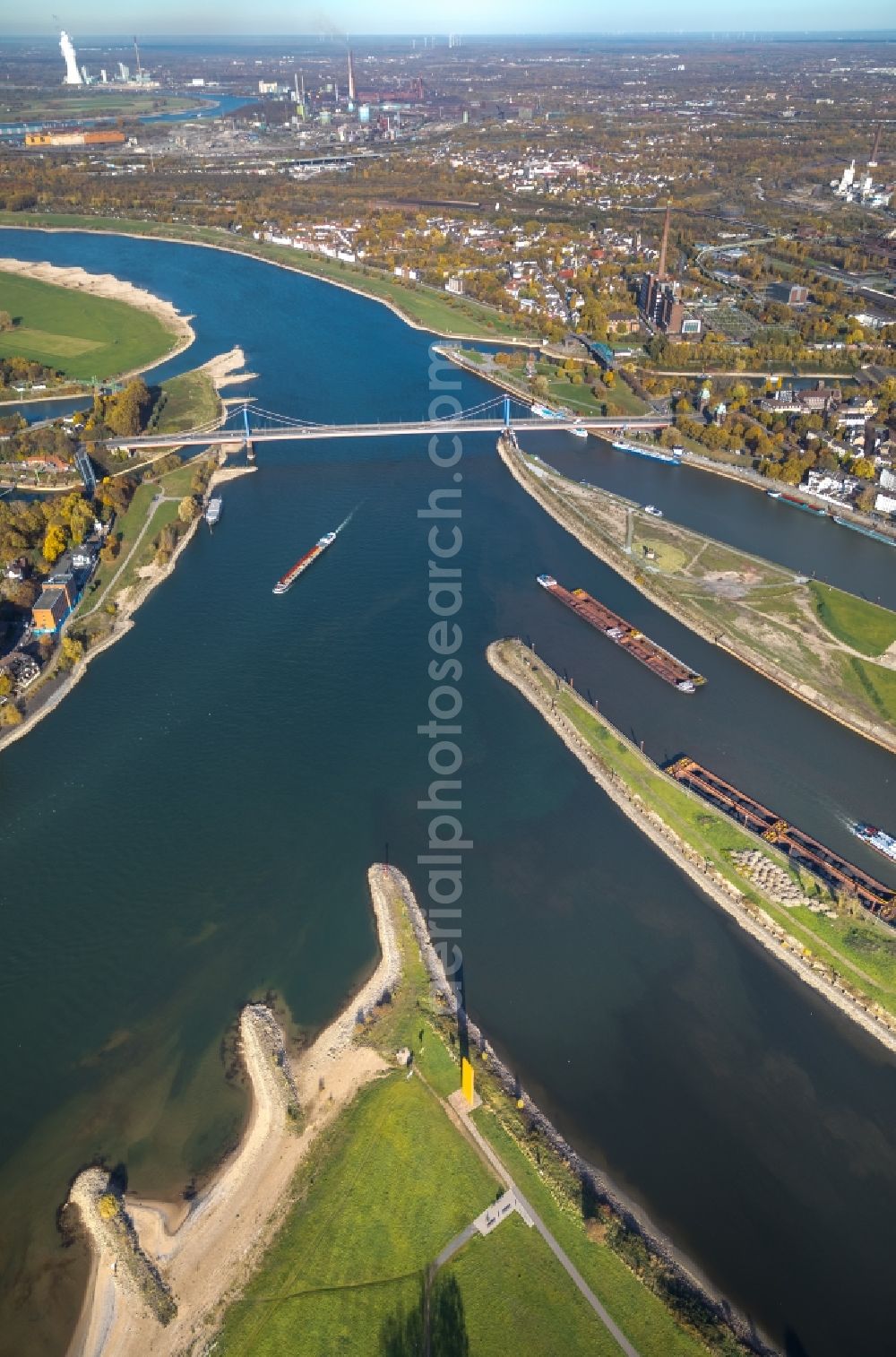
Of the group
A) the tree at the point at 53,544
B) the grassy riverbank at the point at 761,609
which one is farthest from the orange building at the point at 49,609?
the grassy riverbank at the point at 761,609

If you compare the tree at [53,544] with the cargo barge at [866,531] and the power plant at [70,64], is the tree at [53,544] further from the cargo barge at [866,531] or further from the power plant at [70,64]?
the power plant at [70,64]

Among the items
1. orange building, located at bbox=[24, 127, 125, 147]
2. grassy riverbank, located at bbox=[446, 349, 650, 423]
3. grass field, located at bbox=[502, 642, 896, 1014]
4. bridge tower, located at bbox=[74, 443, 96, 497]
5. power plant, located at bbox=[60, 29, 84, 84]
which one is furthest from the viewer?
power plant, located at bbox=[60, 29, 84, 84]

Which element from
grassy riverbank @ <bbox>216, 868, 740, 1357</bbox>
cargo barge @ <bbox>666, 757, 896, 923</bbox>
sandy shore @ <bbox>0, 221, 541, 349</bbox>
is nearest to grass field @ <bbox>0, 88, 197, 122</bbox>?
sandy shore @ <bbox>0, 221, 541, 349</bbox>

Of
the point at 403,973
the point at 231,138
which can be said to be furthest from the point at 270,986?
the point at 231,138

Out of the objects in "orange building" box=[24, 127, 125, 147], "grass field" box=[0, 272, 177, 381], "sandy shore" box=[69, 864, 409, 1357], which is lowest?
"sandy shore" box=[69, 864, 409, 1357]

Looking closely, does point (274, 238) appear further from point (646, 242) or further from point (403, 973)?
point (403, 973)

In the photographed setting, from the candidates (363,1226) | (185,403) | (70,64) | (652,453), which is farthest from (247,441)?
(70,64)

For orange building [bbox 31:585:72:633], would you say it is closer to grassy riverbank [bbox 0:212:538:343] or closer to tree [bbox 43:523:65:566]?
tree [bbox 43:523:65:566]
